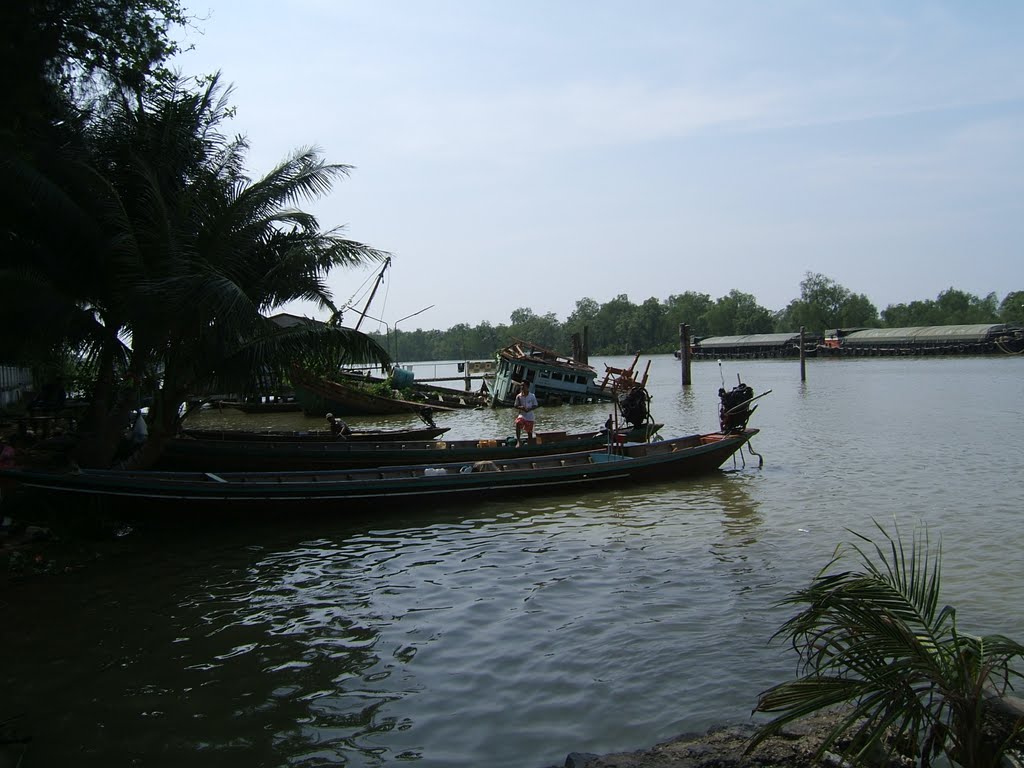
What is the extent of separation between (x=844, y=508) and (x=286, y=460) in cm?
1081

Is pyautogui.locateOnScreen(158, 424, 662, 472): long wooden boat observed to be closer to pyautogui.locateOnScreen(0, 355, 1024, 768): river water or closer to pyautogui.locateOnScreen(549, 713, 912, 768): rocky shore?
pyautogui.locateOnScreen(0, 355, 1024, 768): river water

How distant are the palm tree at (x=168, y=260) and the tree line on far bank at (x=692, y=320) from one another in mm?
95530

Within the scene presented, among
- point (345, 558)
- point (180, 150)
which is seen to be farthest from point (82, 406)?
point (345, 558)

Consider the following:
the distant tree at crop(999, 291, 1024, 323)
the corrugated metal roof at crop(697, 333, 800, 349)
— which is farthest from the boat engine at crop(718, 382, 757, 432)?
the distant tree at crop(999, 291, 1024, 323)

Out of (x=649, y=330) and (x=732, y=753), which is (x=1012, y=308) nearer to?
(x=649, y=330)

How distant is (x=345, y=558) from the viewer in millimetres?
11039

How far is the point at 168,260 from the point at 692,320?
138m

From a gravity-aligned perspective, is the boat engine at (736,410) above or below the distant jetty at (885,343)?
below

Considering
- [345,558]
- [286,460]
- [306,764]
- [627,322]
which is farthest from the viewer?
[627,322]

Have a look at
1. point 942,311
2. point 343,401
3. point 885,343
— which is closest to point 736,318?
point 942,311

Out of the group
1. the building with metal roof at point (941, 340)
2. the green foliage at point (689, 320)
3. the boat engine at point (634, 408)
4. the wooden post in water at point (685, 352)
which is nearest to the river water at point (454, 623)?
the boat engine at point (634, 408)

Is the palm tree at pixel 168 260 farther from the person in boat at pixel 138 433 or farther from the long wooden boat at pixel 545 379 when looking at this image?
the long wooden boat at pixel 545 379

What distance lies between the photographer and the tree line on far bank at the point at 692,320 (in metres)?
122

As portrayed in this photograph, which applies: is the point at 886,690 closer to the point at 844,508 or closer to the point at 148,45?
the point at 844,508
